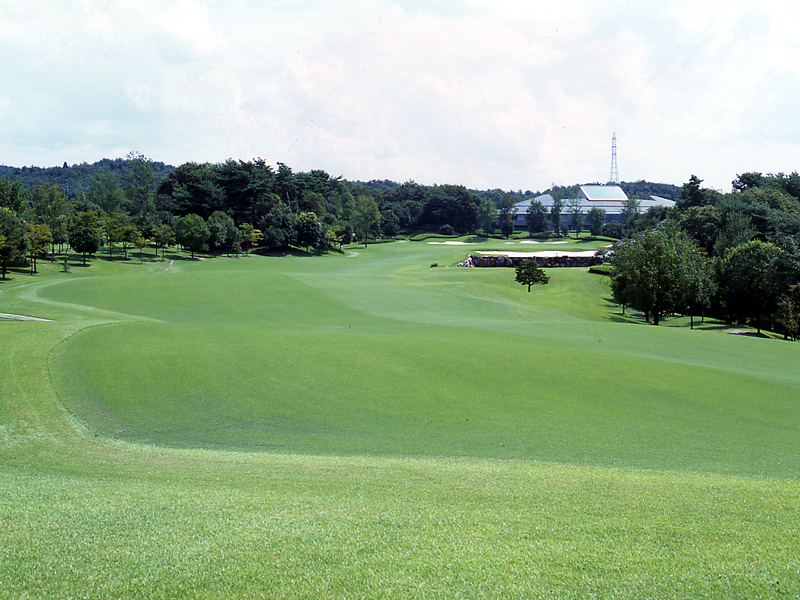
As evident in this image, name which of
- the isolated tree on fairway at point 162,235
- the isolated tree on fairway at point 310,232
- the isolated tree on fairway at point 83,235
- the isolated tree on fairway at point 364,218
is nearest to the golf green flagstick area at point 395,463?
the isolated tree on fairway at point 83,235

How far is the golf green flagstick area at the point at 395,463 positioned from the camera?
5988mm

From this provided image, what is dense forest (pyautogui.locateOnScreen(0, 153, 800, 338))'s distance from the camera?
178ft

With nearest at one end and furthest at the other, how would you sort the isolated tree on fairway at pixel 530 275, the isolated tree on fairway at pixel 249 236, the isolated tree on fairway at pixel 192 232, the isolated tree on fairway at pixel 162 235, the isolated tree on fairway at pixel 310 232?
the isolated tree on fairway at pixel 530 275 → the isolated tree on fairway at pixel 162 235 → the isolated tree on fairway at pixel 192 232 → the isolated tree on fairway at pixel 249 236 → the isolated tree on fairway at pixel 310 232

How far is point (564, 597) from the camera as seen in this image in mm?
5574

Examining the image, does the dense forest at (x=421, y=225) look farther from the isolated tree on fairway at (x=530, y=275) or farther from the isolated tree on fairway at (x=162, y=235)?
the isolated tree on fairway at (x=530, y=275)

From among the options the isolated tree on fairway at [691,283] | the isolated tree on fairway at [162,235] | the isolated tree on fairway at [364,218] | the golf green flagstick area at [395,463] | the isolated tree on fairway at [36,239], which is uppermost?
the isolated tree on fairway at [364,218]

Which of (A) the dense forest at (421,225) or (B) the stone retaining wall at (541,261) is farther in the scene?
(B) the stone retaining wall at (541,261)

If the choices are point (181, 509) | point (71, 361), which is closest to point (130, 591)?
point (181, 509)

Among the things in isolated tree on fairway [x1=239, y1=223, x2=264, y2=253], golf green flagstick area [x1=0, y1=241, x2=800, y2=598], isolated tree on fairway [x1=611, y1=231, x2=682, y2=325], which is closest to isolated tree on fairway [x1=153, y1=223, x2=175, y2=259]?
isolated tree on fairway [x1=239, y1=223, x2=264, y2=253]

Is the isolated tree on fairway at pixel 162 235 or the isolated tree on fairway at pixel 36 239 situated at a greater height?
the isolated tree on fairway at pixel 162 235

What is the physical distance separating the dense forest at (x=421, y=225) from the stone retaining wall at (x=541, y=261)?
6.32 meters

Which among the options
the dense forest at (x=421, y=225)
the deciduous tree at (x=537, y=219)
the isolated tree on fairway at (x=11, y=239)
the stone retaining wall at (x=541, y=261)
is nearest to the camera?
the dense forest at (x=421, y=225)

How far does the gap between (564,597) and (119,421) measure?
45.5 feet

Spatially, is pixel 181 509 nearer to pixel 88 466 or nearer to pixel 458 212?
pixel 88 466
